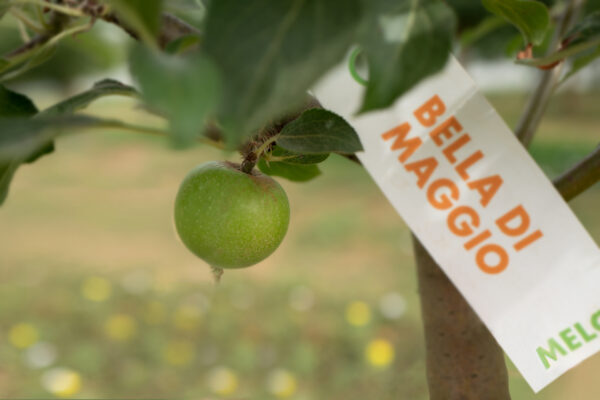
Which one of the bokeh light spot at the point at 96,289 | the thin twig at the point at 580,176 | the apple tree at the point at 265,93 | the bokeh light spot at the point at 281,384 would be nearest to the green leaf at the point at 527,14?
the apple tree at the point at 265,93

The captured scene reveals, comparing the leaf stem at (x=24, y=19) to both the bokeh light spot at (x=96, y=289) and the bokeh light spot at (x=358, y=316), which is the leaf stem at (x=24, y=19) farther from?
the bokeh light spot at (x=96, y=289)

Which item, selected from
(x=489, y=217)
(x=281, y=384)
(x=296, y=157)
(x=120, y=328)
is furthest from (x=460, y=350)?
(x=120, y=328)

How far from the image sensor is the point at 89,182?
3.47m

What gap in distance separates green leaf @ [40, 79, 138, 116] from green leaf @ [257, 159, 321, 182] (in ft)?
0.50

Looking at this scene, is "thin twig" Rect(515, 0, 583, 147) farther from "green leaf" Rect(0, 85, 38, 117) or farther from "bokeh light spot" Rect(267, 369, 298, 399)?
"bokeh light spot" Rect(267, 369, 298, 399)

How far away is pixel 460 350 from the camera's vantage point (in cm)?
67

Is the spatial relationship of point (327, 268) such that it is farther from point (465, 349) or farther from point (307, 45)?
point (307, 45)

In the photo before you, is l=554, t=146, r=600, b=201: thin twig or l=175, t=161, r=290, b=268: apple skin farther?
l=554, t=146, r=600, b=201: thin twig

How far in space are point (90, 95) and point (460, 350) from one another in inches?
18.0

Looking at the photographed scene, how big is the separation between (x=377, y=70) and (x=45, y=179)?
139 inches

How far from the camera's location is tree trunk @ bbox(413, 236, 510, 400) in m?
0.66

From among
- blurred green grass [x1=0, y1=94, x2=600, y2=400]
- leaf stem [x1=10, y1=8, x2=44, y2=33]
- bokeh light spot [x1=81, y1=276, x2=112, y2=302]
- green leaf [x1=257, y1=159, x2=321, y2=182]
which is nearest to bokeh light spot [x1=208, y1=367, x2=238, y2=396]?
blurred green grass [x1=0, y1=94, x2=600, y2=400]

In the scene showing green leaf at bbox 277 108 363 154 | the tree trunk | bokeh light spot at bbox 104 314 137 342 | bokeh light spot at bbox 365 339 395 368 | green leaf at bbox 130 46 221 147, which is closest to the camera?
green leaf at bbox 130 46 221 147

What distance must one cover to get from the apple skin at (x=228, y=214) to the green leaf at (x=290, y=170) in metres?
0.06
